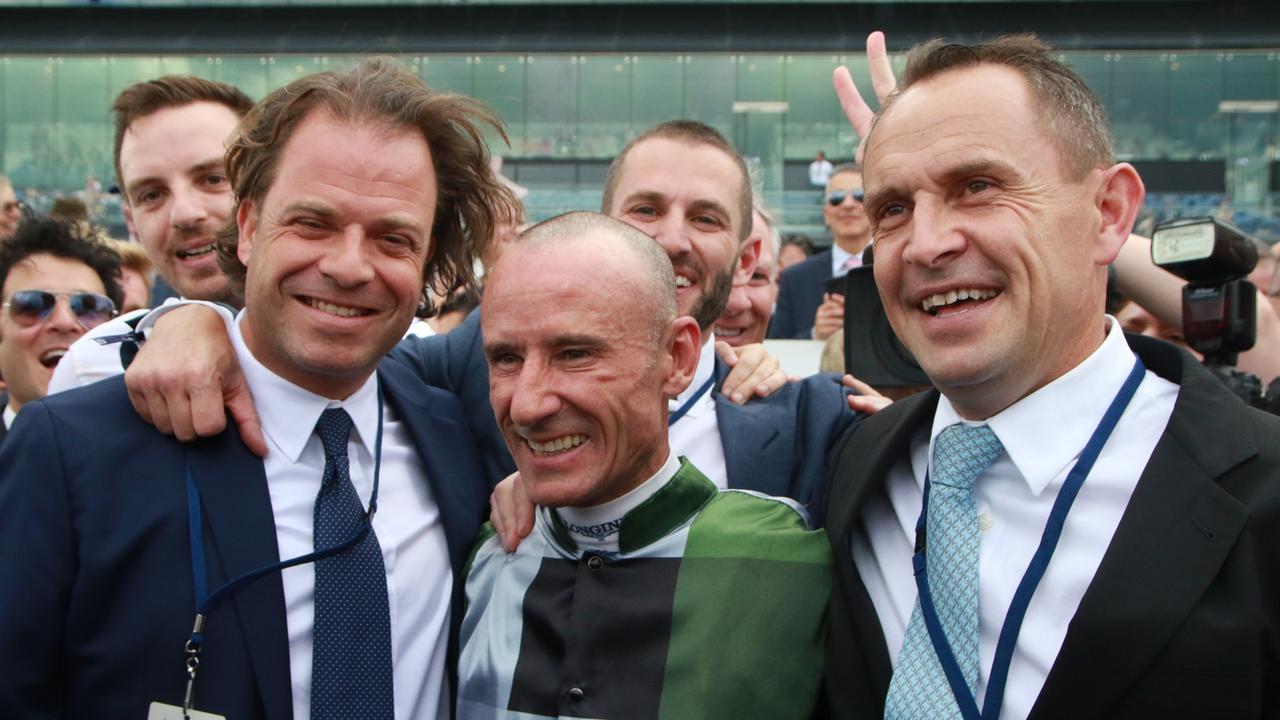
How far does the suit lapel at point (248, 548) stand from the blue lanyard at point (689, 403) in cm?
112

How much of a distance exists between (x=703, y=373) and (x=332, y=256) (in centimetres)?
115

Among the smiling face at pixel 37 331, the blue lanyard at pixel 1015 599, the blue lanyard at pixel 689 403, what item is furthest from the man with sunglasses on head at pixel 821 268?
the blue lanyard at pixel 1015 599

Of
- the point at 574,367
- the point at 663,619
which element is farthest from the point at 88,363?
the point at 663,619

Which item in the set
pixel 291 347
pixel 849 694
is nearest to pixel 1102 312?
pixel 849 694

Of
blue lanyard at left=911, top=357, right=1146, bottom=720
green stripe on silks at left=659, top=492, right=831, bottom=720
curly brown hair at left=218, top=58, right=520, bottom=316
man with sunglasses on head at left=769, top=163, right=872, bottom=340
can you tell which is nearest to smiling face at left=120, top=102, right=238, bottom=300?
curly brown hair at left=218, top=58, right=520, bottom=316

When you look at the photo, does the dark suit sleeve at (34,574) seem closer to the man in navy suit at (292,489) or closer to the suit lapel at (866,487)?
the man in navy suit at (292,489)

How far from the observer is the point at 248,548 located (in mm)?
2197

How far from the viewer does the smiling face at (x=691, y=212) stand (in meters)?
3.13

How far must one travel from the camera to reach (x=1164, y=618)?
178 cm

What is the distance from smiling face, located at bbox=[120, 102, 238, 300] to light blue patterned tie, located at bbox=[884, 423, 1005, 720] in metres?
2.43

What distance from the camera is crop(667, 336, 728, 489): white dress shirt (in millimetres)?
2877

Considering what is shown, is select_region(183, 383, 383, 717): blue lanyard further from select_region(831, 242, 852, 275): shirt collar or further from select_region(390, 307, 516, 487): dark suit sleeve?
select_region(831, 242, 852, 275): shirt collar

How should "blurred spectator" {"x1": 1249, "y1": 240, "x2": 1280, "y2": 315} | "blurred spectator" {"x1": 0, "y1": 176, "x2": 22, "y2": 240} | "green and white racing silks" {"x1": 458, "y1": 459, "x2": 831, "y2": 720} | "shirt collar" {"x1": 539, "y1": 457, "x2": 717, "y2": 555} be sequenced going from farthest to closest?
"blurred spectator" {"x1": 0, "y1": 176, "x2": 22, "y2": 240} < "blurred spectator" {"x1": 1249, "y1": 240, "x2": 1280, "y2": 315} < "shirt collar" {"x1": 539, "y1": 457, "x2": 717, "y2": 555} < "green and white racing silks" {"x1": 458, "y1": 459, "x2": 831, "y2": 720}

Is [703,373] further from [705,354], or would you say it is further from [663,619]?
[663,619]
